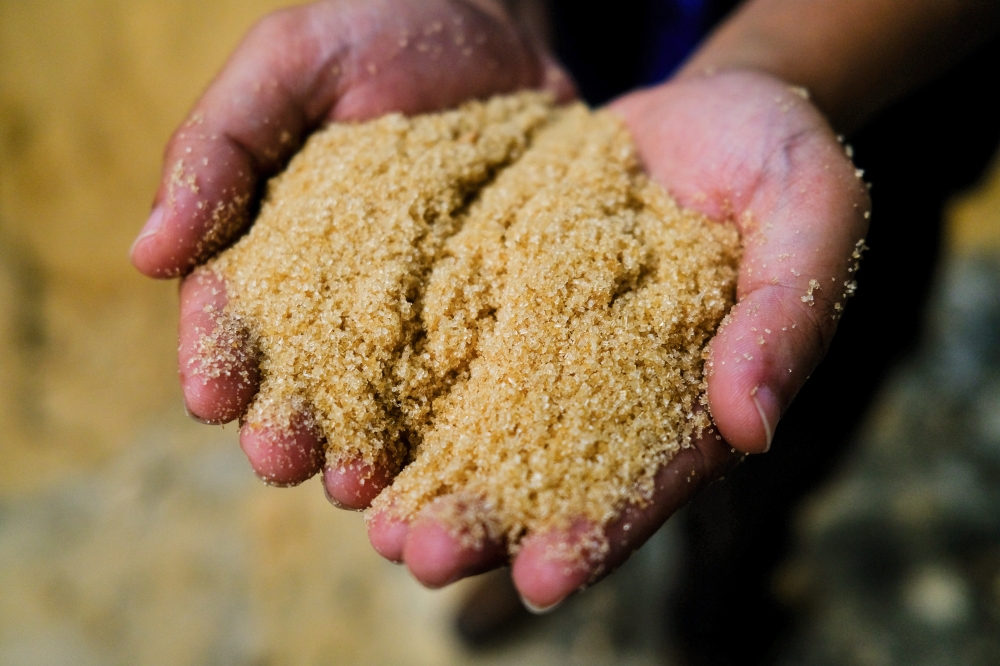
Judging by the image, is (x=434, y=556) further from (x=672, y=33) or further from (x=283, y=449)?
(x=672, y=33)

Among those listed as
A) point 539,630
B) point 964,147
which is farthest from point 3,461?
point 964,147

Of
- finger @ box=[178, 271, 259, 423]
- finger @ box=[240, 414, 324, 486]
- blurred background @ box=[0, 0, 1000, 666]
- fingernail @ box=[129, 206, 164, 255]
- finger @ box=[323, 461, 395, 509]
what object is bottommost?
blurred background @ box=[0, 0, 1000, 666]

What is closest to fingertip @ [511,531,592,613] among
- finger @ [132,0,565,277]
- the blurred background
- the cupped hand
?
the cupped hand

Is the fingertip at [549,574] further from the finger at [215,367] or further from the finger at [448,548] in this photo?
the finger at [215,367]

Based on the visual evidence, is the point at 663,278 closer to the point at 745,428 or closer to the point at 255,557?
the point at 745,428

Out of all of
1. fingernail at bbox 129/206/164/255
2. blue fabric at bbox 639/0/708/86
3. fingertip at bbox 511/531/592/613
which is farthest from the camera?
blue fabric at bbox 639/0/708/86

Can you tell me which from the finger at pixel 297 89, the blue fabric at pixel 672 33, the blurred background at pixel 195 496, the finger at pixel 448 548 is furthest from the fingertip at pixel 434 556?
the blue fabric at pixel 672 33

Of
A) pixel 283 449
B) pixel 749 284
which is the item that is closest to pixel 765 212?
pixel 749 284

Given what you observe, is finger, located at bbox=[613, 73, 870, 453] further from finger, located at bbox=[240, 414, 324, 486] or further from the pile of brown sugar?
finger, located at bbox=[240, 414, 324, 486]
